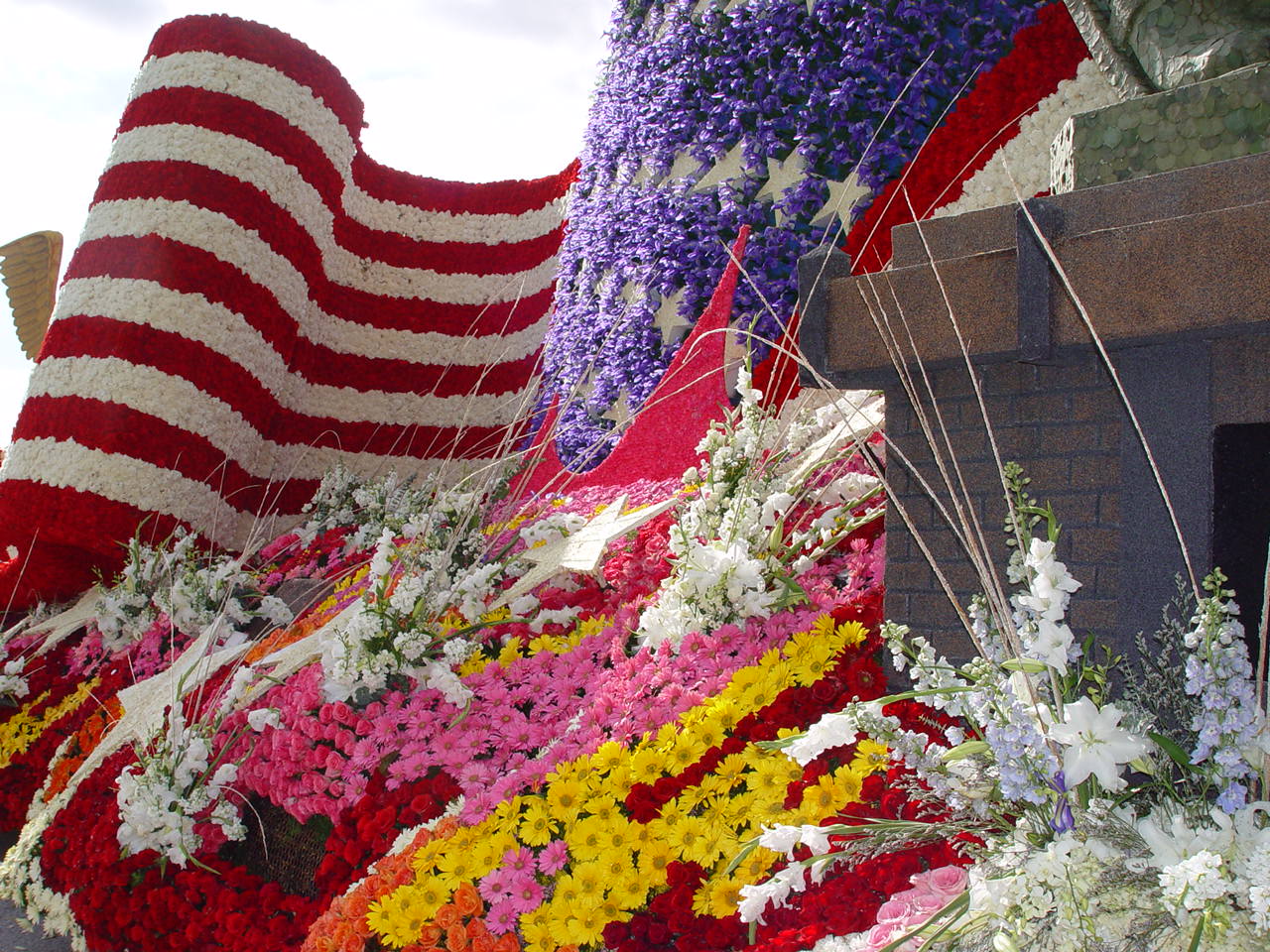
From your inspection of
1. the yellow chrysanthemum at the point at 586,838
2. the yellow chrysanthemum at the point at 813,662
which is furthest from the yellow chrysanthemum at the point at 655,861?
the yellow chrysanthemum at the point at 813,662

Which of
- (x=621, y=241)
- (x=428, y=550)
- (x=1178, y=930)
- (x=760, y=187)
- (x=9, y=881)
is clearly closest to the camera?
(x=1178, y=930)

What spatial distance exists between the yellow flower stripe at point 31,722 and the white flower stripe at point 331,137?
3455 millimetres

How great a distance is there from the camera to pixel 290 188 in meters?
6.43

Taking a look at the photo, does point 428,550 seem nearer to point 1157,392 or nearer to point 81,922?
point 81,922

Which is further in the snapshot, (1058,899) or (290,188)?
(290,188)

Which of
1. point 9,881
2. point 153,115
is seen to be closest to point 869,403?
point 9,881

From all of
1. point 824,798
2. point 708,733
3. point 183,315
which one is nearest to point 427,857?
point 708,733

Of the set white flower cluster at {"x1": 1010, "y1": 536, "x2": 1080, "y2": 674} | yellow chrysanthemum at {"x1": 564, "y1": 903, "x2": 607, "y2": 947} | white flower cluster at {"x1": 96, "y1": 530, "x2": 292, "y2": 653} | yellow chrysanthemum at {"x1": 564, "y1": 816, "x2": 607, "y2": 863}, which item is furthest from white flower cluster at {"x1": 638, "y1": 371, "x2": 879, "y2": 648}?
white flower cluster at {"x1": 96, "y1": 530, "x2": 292, "y2": 653}

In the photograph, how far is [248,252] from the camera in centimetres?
617

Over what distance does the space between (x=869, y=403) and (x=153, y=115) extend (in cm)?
470

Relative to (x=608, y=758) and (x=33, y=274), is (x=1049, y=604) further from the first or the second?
(x=33, y=274)

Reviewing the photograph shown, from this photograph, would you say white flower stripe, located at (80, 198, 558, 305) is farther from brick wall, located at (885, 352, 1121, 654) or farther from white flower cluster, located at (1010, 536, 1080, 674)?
white flower cluster, located at (1010, 536, 1080, 674)

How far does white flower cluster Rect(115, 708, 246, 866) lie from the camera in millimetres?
3100

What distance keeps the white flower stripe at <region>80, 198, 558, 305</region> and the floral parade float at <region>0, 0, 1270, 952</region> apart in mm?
26
